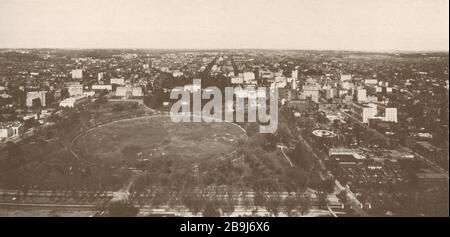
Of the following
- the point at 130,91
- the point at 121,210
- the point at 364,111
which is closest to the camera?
the point at 121,210

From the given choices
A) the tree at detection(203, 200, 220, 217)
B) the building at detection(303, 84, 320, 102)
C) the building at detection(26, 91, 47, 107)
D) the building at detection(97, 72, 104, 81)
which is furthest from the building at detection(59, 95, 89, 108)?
the building at detection(303, 84, 320, 102)

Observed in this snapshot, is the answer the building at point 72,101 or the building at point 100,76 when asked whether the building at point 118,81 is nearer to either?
the building at point 100,76

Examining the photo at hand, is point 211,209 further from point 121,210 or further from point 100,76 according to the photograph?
point 100,76

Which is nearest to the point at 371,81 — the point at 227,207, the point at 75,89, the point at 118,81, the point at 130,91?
the point at 227,207
